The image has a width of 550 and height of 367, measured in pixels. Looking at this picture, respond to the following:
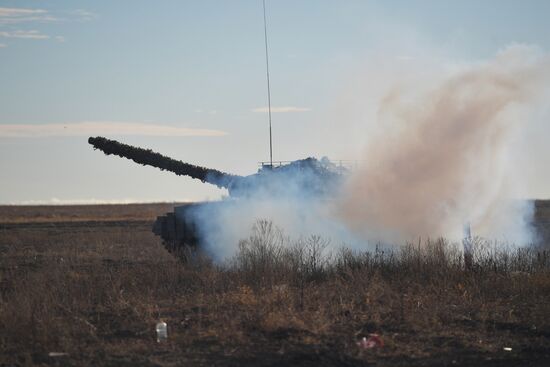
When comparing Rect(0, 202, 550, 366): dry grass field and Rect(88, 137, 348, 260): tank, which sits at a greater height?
Rect(88, 137, 348, 260): tank

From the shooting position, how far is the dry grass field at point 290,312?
10.4m

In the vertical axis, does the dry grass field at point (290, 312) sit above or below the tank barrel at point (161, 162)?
below

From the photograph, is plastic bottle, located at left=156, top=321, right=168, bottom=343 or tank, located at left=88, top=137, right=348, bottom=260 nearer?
plastic bottle, located at left=156, top=321, right=168, bottom=343

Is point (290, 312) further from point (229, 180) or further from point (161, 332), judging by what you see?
point (229, 180)

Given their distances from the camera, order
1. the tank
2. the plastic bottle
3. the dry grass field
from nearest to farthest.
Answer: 1. the dry grass field
2. the plastic bottle
3. the tank

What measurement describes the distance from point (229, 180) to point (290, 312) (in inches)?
489

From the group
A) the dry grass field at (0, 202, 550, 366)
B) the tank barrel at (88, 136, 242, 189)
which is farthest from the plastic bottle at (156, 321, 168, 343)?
the tank barrel at (88, 136, 242, 189)

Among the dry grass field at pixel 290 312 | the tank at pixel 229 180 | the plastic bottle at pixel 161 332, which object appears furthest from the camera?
the tank at pixel 229 180

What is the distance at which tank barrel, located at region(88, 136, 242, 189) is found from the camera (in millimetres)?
23766

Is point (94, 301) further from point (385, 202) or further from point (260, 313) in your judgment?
point (385, 202)

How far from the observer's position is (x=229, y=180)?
24.4 metres

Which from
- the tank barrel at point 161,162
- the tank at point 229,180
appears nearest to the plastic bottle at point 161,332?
the tank at point 229,180

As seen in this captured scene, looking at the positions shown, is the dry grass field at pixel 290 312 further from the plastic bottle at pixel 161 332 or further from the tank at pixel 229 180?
the tank at pixel 229 180

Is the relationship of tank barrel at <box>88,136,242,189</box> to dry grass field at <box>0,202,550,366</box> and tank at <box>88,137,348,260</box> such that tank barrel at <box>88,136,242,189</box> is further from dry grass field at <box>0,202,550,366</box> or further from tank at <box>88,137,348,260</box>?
dry grass field at <box>0,202,550,366</box>
